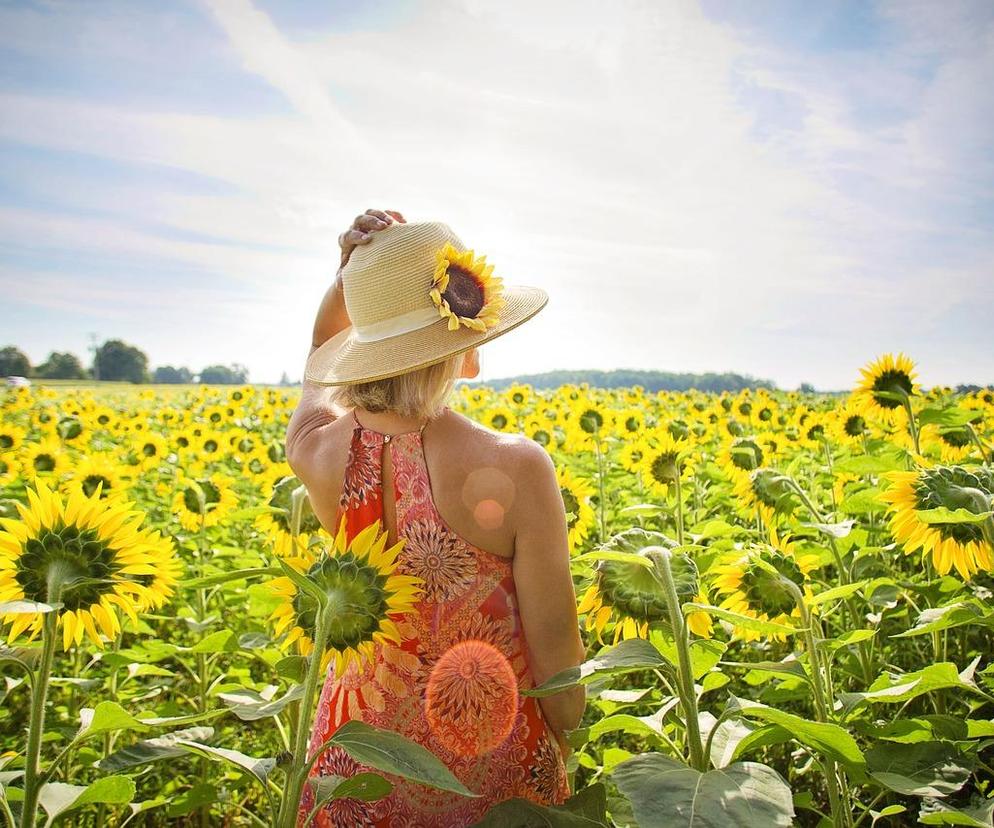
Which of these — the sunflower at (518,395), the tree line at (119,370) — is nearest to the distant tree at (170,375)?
the tree line at (119,370)

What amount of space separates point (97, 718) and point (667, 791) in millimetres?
1006

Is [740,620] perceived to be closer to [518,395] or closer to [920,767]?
[920,767]

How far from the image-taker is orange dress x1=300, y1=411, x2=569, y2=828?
1.73 m

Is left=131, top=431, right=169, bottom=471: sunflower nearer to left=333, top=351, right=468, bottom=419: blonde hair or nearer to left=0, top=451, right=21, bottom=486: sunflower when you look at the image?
left=0, top=451, right=21, bottom=486: sunflower

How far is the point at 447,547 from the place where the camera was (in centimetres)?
174

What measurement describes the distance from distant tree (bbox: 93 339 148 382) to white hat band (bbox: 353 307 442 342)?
7517cm

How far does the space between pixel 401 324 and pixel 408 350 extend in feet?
0.34

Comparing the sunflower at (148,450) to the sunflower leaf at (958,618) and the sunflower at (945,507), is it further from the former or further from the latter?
the sunflower leaf at (958,618)

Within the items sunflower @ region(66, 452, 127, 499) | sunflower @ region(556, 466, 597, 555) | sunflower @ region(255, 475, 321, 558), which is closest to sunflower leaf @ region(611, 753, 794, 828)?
sunflower @ region(255, 475, 321, 558)

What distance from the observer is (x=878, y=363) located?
371 cm

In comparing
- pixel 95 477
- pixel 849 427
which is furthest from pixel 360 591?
pixel 849 427

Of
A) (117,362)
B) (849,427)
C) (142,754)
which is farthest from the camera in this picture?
(117,362)

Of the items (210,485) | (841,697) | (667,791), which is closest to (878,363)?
(841,697)

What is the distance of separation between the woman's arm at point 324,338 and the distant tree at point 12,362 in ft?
197
